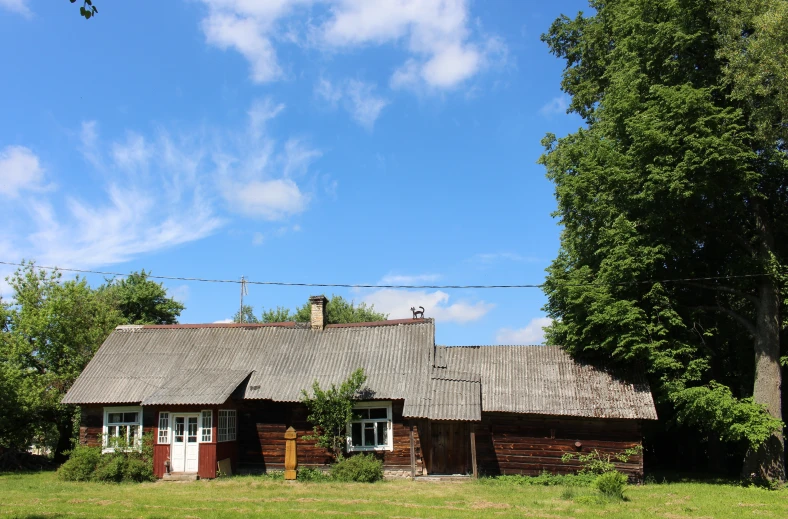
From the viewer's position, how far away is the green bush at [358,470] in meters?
20.1

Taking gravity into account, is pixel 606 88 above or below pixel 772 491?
above

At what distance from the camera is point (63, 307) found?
91.2ft

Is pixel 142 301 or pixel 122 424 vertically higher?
pixel 142 301

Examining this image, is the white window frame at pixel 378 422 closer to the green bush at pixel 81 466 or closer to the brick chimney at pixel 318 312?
the brick chimney at pixel 318 312

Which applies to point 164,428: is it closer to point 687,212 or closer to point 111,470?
point 111,470

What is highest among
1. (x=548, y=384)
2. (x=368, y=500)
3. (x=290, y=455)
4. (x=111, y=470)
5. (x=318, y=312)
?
(x=318, y=312)

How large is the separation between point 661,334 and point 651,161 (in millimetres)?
5714

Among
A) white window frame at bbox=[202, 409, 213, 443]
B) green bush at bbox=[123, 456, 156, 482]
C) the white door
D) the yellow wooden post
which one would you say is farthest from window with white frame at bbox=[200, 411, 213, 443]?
the yellow wooden post

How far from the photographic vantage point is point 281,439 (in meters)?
22.1

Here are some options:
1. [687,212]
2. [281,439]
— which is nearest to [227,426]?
[281,439]

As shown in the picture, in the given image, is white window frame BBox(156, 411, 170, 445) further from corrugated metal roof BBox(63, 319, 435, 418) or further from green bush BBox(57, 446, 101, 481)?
green bush BBox(57, 446, 101, 481)

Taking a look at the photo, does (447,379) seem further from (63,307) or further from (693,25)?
(63,307)

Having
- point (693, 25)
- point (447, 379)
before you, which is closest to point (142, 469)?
point (447, 379)

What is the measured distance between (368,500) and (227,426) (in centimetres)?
752
